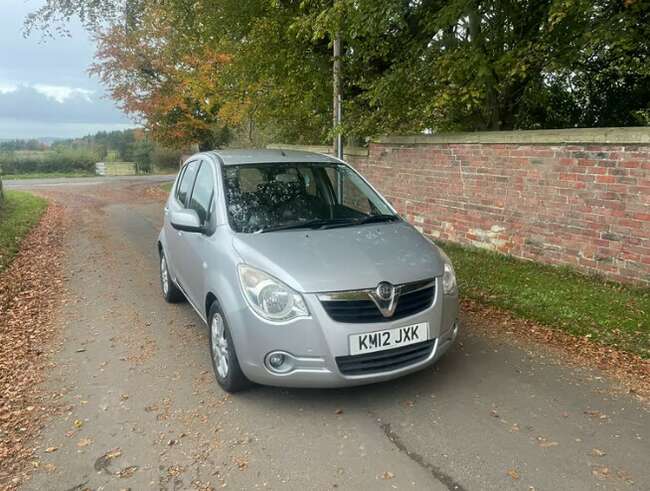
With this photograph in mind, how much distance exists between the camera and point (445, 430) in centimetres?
319

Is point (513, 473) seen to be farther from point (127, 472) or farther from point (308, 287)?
point (127, 472)

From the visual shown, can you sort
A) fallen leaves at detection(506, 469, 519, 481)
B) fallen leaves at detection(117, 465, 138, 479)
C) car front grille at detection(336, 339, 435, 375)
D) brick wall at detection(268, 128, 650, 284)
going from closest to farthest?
1. fallen leaves at detection(506, 469, 519, 481)
2. fallen leaves at detection(117, 465, 138, 479)
3. car front grille at detection(336, 339, 435, 375)
4. brick wall at detection(268, 128, 650, 284)

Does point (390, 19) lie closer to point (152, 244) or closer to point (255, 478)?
point (152, 244)

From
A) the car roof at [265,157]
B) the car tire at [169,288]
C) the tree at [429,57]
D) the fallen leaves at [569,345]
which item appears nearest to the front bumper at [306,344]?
the fallen leaves at [569,345]

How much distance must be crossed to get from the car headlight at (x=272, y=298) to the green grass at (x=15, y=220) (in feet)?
19.3

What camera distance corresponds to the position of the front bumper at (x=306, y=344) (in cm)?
317

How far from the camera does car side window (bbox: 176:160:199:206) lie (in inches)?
207

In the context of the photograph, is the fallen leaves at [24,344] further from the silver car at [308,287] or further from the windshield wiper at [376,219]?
the windshield wiper at [376,219]

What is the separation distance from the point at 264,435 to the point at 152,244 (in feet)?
23.7

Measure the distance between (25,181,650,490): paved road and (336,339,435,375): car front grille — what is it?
1.08 ft

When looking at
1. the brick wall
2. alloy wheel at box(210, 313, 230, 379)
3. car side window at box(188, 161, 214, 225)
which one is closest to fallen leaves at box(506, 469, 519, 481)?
alloy wheel at box(210, 313, 230, 379)

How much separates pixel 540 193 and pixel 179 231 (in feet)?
16.0

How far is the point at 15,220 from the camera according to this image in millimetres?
11969

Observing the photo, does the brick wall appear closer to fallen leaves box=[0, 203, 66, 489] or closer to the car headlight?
the car headlight
